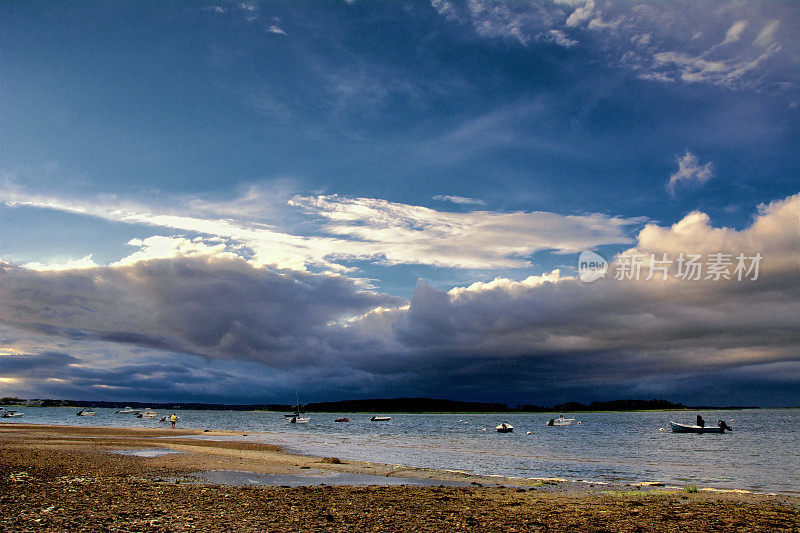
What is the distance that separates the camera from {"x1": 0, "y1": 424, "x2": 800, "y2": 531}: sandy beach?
1466cm

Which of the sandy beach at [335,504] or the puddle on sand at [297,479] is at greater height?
the sandy beach at [335,504]

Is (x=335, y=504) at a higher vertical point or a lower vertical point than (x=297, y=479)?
higher

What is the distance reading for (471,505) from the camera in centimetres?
1942

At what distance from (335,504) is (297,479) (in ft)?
30.3

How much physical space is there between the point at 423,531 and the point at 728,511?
1287 cm

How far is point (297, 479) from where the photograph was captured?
2670 centimetres

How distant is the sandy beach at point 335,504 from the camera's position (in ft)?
48.1

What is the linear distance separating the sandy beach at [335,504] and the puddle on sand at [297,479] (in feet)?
0.22

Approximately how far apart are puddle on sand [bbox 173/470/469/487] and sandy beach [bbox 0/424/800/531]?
2.6 inches

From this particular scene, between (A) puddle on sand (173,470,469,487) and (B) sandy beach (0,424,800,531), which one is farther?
(A) puddle on sand (173,470,469,487)

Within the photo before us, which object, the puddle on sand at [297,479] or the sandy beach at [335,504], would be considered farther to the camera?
the puddle on sand at [297,479]

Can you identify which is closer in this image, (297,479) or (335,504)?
(335,504)

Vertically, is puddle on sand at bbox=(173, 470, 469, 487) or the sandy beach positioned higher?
the sandy beach

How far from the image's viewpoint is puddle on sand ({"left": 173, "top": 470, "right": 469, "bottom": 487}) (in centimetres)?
2464
